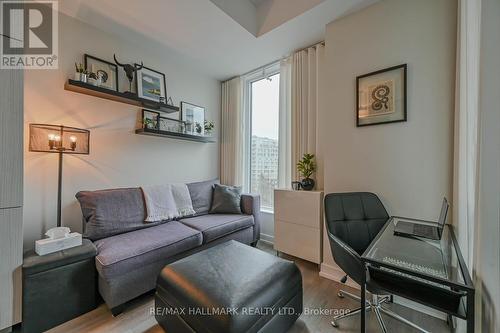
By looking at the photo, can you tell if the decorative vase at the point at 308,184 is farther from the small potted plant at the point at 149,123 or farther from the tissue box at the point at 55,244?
the tissue box at the point at 55,244

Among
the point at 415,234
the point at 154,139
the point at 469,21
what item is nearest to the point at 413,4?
the point at 469,21

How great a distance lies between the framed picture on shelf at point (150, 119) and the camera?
270 centimetres

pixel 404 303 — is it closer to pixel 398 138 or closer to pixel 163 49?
pixel 398 138

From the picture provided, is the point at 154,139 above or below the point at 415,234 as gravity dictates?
above

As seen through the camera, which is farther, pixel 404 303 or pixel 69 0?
pixel 69 0

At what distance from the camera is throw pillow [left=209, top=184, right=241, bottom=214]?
9.73 feet

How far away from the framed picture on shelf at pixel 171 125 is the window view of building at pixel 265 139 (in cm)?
124

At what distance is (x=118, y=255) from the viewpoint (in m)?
1.64

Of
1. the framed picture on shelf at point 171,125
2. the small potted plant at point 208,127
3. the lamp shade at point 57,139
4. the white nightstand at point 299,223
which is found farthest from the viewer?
the small potted plant at point 208,127

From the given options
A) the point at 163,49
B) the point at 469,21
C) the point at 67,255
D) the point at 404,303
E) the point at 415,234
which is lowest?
the point at 404,303

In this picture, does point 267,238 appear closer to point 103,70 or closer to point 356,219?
point 356,219

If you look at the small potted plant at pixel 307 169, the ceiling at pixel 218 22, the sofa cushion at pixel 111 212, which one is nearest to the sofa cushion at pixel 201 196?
the sofa cushion at pixel 111 212

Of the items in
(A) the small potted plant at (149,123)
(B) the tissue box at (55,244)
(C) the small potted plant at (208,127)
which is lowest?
(B) the tissue box at (55,244)

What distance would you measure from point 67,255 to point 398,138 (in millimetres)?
2958
